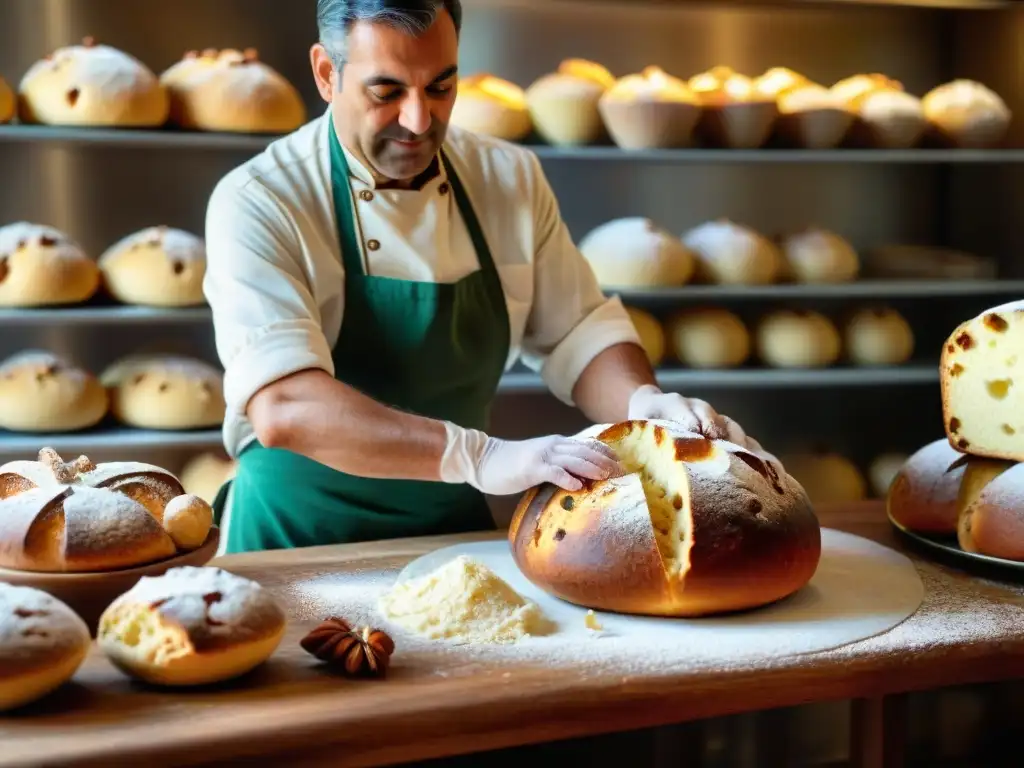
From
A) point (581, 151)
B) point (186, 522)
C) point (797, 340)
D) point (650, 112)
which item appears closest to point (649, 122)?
point (650, 112)

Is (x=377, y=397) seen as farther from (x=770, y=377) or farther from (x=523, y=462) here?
(x=770, y=377)

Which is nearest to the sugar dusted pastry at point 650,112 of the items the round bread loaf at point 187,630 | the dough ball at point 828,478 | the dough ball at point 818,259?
the dough ball at point 818,259

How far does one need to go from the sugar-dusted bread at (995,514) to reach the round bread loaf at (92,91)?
2.26m

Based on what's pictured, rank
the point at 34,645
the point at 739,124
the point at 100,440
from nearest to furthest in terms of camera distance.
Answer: the point at 34,645
the point at 100,440
the point at 739,124

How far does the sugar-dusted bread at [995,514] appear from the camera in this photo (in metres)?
1.41

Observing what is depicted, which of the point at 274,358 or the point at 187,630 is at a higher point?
the point at 274,358

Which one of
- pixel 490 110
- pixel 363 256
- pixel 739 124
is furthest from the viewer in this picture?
pixel 739 124

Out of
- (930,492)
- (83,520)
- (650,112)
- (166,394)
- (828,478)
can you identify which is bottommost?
(828,478)

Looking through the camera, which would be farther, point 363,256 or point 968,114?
point 968,114

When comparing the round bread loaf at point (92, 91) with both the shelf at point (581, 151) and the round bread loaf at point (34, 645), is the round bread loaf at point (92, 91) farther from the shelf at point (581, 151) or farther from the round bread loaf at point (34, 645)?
the round bread loaf at point (34, 645)

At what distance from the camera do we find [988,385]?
153 cm

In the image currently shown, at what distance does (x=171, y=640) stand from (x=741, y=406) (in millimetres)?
3101

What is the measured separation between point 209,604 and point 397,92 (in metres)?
0.87

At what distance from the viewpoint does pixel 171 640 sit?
1.07 metres
